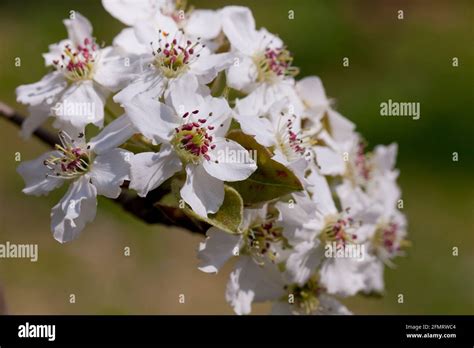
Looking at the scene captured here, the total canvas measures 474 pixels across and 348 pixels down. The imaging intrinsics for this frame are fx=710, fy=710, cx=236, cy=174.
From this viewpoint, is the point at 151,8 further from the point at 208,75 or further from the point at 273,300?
the point at 273,300

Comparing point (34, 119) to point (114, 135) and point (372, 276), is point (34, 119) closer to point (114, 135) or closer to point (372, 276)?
point (114, 135)

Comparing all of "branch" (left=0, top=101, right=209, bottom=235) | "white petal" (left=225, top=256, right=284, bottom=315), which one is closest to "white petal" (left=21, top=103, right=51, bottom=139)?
"branch" (left=0, top=101, right=209, bottom=235)

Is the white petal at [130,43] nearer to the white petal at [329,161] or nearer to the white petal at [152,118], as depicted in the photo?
the white petal at [152,118]

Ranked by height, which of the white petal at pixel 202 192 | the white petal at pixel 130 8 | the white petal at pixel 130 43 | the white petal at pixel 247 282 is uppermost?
the white petal at pixel 130 8

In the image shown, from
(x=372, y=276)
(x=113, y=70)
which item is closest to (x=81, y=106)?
(x=113, y=70)

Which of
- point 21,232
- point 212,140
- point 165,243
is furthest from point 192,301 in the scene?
point 212,140

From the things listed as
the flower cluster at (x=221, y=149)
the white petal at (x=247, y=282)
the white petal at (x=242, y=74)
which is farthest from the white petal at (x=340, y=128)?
the white petal at (x=247, y=282)
